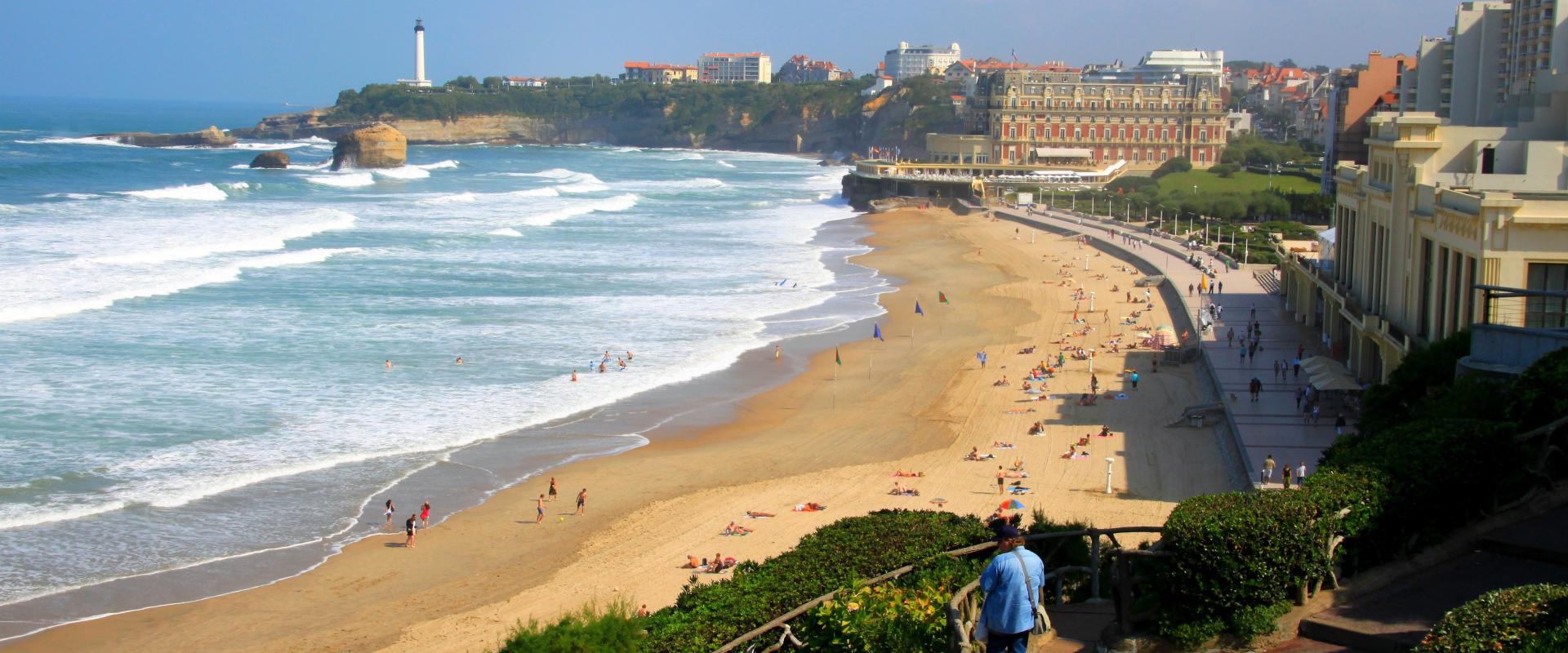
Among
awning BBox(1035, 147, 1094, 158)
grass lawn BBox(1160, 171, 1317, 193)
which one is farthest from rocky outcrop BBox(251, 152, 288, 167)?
grass lawn BBox(1160, 171, 1317, 193)

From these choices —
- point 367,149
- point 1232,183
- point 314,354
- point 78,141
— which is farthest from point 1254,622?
point 78,141

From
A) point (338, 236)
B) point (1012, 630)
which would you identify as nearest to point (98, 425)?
point (1012, 630)

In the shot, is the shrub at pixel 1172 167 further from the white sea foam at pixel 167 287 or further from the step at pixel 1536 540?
the step at pixel 1536 540

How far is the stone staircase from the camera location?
26.5ft

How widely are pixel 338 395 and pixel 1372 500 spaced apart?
21.4 metres

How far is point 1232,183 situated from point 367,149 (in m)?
63.4

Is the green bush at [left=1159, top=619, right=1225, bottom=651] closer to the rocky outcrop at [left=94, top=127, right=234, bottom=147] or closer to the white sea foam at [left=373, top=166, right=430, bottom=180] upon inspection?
the white sea foam at [left=373, top=166, right=430, bottom=180]

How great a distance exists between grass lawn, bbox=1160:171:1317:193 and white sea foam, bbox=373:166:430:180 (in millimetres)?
51807

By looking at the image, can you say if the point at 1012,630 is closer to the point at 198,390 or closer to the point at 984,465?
the point at 984,465

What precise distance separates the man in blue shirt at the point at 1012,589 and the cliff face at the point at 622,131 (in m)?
140

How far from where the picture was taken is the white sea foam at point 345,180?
90.1 meters

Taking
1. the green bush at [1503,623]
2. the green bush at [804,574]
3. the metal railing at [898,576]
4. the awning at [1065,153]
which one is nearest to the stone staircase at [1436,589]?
the green bush at [1503,623]

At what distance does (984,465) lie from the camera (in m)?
22.9

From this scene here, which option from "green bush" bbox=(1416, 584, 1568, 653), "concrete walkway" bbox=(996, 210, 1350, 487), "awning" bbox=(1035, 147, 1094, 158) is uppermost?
"awning" bbox=(1035, 147, 1094, 158)
